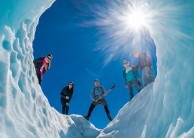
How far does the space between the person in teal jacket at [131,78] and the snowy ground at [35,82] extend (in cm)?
194

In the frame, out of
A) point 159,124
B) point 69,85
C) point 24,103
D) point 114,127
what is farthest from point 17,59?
→ point 69,85

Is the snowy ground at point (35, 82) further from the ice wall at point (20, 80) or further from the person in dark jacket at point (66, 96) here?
the person in dark jacket at point (66, 96)

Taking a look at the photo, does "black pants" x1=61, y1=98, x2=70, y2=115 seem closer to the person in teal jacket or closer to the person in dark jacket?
the person in dark jacket

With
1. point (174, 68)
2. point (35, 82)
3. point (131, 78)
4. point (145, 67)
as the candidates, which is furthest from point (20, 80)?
point (131, 78)

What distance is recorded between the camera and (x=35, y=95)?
6.93m

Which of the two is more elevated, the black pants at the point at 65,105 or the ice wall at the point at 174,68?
the black pants at the point at 65,105

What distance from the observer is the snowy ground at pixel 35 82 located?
432 centimetres

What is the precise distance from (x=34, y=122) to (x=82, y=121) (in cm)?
363

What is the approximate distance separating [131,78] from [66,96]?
8.44 feet

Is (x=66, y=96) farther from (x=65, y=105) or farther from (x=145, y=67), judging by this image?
(x=145, y=67)

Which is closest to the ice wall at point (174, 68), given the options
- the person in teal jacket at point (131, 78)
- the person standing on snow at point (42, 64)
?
the person in teal jacket at point (131, 78)

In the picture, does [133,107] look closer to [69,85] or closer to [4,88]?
[69,85]

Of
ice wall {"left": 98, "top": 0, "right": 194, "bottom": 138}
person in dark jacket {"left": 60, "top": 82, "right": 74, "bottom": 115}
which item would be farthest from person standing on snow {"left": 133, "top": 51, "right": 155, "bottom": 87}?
person in dark jacket {"left": 60, "top": 82, "right": 74, "bottom": 115}

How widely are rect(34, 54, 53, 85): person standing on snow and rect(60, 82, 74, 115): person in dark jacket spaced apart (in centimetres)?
145
